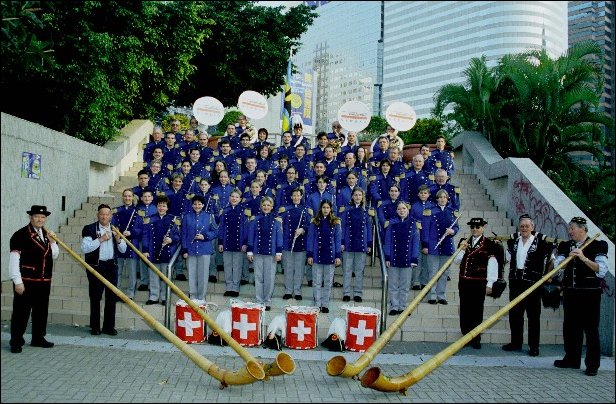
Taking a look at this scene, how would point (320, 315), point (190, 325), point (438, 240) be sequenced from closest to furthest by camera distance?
point (190, 325)
point (320, 315)
point (438, 240)

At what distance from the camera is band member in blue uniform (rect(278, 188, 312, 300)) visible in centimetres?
1030

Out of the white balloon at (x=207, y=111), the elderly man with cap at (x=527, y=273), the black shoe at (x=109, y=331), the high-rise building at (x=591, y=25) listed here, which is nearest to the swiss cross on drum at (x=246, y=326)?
the black shoe at (x=109, y=331)

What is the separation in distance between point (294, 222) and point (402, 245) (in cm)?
208

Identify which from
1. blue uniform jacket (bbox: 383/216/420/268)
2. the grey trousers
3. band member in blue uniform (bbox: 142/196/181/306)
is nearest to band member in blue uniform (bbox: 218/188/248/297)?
the grey trousers

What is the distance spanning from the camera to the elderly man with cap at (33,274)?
7.93m

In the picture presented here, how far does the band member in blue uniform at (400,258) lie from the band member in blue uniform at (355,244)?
0.47 m

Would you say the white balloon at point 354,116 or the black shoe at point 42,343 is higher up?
the white balloon at point 354,116

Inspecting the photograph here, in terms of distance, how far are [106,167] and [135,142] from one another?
248 cm

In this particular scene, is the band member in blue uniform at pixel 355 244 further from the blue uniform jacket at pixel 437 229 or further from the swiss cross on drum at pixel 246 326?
the swiss cross on drum at pixel 246 326

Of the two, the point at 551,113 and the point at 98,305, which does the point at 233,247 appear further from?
the point at 551,113

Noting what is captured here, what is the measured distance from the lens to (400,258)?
991 centimetres

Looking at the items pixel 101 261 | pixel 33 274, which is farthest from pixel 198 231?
pixel 33 274

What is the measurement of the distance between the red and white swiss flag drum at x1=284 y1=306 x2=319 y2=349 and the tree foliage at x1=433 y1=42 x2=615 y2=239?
10.6 m

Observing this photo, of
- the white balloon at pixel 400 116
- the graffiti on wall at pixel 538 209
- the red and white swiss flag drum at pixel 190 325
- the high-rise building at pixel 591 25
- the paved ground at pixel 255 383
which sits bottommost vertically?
the paved ground at pixel 255 383
